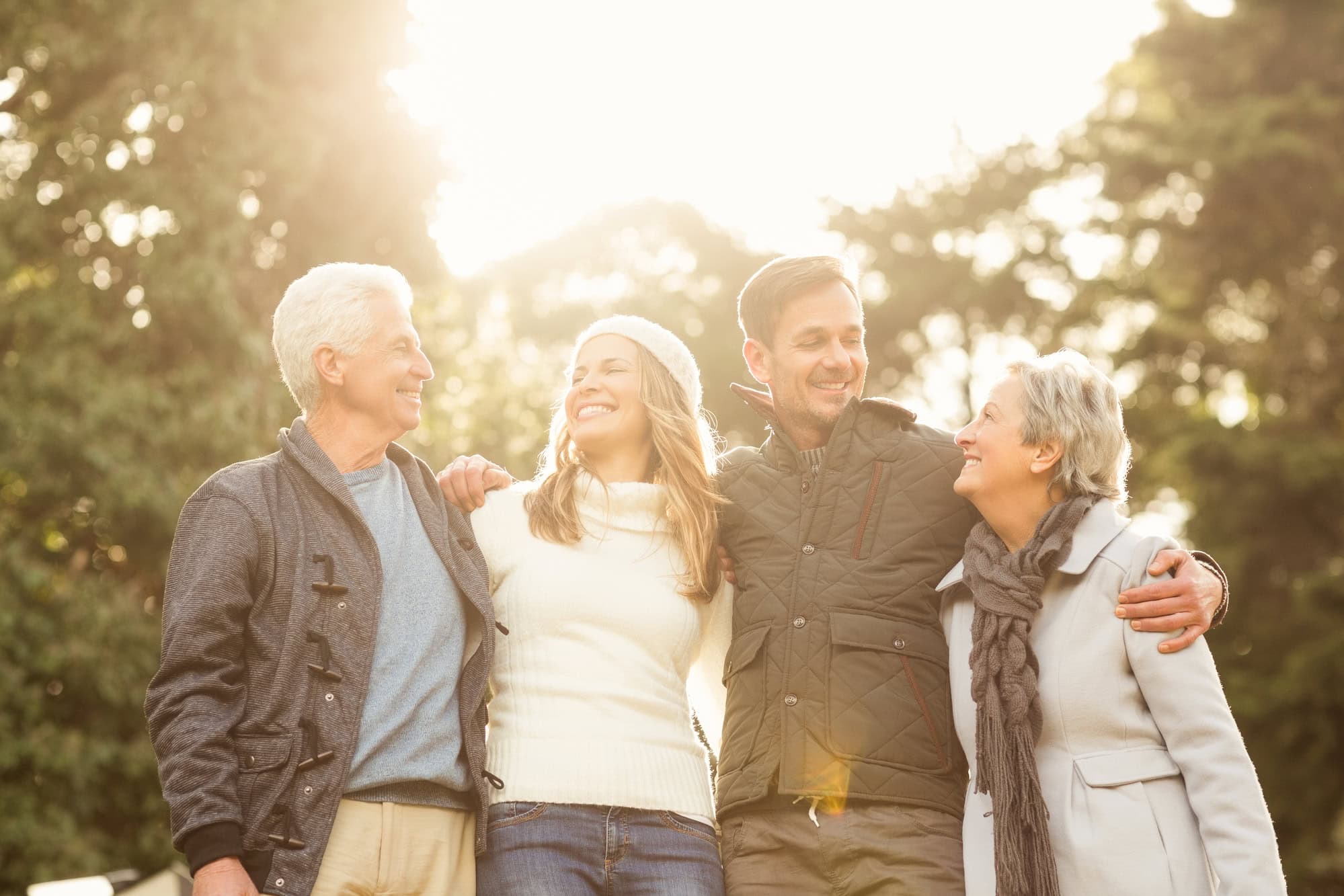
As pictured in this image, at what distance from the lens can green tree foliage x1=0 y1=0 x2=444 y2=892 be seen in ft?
32.6

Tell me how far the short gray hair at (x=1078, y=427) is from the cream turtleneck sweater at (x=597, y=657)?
3.29 ft

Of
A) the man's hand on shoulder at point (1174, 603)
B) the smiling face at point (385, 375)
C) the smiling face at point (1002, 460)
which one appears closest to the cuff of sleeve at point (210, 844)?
the smiling face at point (385, 375)

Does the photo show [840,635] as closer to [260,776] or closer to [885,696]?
[885,696]

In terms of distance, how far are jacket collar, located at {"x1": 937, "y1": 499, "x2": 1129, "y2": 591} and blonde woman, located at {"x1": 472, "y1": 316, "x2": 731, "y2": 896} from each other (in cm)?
95

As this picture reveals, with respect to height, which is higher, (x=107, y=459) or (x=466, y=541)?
(x=107, y=459)

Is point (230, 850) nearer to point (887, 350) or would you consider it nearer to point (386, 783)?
point (386, 783)

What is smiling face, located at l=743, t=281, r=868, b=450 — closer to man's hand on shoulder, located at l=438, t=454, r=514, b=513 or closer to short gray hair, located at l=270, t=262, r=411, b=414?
man's hand on shoulder, located at l=438, t=454, r=514, b=513

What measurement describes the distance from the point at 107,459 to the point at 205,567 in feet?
26.5

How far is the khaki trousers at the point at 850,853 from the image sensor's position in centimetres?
316

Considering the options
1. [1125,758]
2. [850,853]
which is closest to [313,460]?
[850,853]

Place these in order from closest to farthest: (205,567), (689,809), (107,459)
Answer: (205,567) → (689,809) → (107,459)

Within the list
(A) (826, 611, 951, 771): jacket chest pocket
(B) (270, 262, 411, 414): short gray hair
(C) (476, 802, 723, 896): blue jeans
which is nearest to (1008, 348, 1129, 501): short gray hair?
(A) (826, 611, 951, 771): jacket chest pocket

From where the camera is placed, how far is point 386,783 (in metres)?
2.92

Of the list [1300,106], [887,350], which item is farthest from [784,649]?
[887,350]
